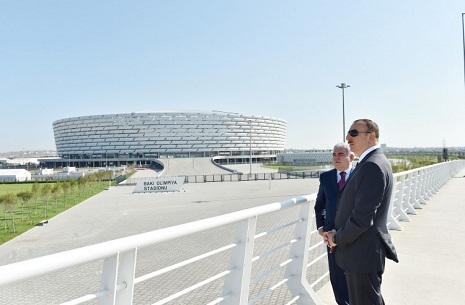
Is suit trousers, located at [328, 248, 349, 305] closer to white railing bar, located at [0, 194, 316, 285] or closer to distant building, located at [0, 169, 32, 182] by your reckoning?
white railing bar, located at [0, 194, 316, 285]

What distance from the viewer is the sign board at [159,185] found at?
28844 millimetres

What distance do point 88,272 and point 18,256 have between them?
390 centimetres

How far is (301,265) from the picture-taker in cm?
379

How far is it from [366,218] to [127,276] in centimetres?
146

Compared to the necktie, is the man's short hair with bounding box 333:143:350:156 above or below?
above

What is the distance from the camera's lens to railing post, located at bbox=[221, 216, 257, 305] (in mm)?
2695

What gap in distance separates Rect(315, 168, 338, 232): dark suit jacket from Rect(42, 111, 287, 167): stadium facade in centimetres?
9882

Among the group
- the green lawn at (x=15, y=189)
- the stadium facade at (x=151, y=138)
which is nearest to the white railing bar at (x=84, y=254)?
the green lawn at (x=15, y=189)

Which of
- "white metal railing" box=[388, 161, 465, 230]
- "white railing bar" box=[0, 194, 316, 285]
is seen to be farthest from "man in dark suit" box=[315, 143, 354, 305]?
"white metal railing" box=[388, 161, 465, 230]

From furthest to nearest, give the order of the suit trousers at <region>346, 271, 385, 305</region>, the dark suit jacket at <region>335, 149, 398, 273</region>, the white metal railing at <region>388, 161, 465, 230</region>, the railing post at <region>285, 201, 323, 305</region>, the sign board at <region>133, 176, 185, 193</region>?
the sign board at <region>133, 176, 185, 193</region> → the white metal railing at <region>388, 161, 465, 230</region> → the railing post at <region>285, 201, 323, 305</region> → the suit trousers at <region>346, 271, 385, 305</region> → the dark suit jacket at <region>335, 149, 398, 273</region>

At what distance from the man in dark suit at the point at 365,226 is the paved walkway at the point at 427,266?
1.51 m

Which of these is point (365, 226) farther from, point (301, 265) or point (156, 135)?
point (156, 135)

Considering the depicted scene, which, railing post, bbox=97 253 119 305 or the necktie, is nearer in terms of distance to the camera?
railing post, bbox=97 253 119 305

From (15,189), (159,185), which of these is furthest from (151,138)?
(159,185)
